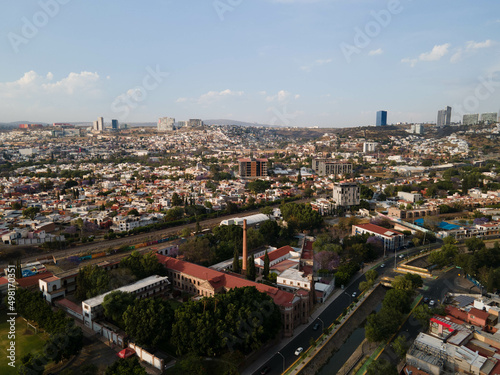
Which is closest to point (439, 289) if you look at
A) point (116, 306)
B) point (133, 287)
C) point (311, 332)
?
point (311, 332)

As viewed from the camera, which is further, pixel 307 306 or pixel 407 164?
pixel 407 164

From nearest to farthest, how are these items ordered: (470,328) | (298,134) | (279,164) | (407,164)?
(470,328)
(407,164)
(279,164)
(298,134)

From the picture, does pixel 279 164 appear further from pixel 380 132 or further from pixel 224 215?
pixel 380 132

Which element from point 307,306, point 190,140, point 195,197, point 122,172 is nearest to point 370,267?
point 307,306

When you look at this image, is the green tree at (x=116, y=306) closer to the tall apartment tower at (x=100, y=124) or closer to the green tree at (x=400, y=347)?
the green tree at (x=400, y=347)

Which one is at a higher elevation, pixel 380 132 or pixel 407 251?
pixel 380 132

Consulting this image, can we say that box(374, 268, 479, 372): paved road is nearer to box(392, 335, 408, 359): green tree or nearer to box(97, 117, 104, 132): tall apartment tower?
box(392, 335, 408, 359): green tree
